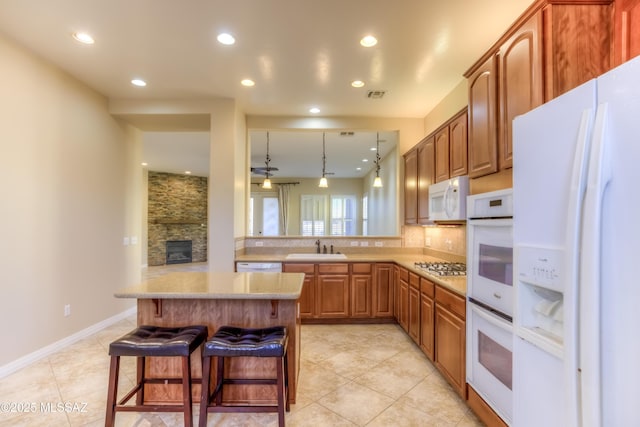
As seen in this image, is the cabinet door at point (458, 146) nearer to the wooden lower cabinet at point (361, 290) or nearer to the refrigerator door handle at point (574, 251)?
the wooden lower cabinet at point (361, 290)

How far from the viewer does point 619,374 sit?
0.86 metres

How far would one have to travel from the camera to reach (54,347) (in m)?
3.21

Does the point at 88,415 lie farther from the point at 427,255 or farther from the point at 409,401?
the point at 427,255

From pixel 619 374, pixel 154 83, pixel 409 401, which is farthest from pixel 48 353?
pixel 619 374

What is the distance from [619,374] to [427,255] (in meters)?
3.64

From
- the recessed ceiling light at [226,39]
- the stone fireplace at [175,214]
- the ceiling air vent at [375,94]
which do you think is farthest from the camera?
the stone fireplace at [175,214]

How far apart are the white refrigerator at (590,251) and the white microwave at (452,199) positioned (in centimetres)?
145

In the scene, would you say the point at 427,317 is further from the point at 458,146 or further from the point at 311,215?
the point at 311,215

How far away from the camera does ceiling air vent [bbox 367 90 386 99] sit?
12.3 ft

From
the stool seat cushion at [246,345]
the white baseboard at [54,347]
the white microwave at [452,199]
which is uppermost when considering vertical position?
the white microwave at [452,199]

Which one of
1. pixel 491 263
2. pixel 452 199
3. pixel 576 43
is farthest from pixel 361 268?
pixel 576 43

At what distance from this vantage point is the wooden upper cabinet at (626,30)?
133 centimetres

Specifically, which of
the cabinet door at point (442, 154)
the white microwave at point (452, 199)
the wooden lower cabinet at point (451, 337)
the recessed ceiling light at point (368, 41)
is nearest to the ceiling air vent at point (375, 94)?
the cabinet door at point (442, 154)

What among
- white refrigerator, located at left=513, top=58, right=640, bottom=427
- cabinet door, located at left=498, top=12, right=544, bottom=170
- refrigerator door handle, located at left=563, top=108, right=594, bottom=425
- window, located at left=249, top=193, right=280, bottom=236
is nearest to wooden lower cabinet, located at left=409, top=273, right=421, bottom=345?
cabinet door, located at left=498, top=12, right=544, bottom=170
